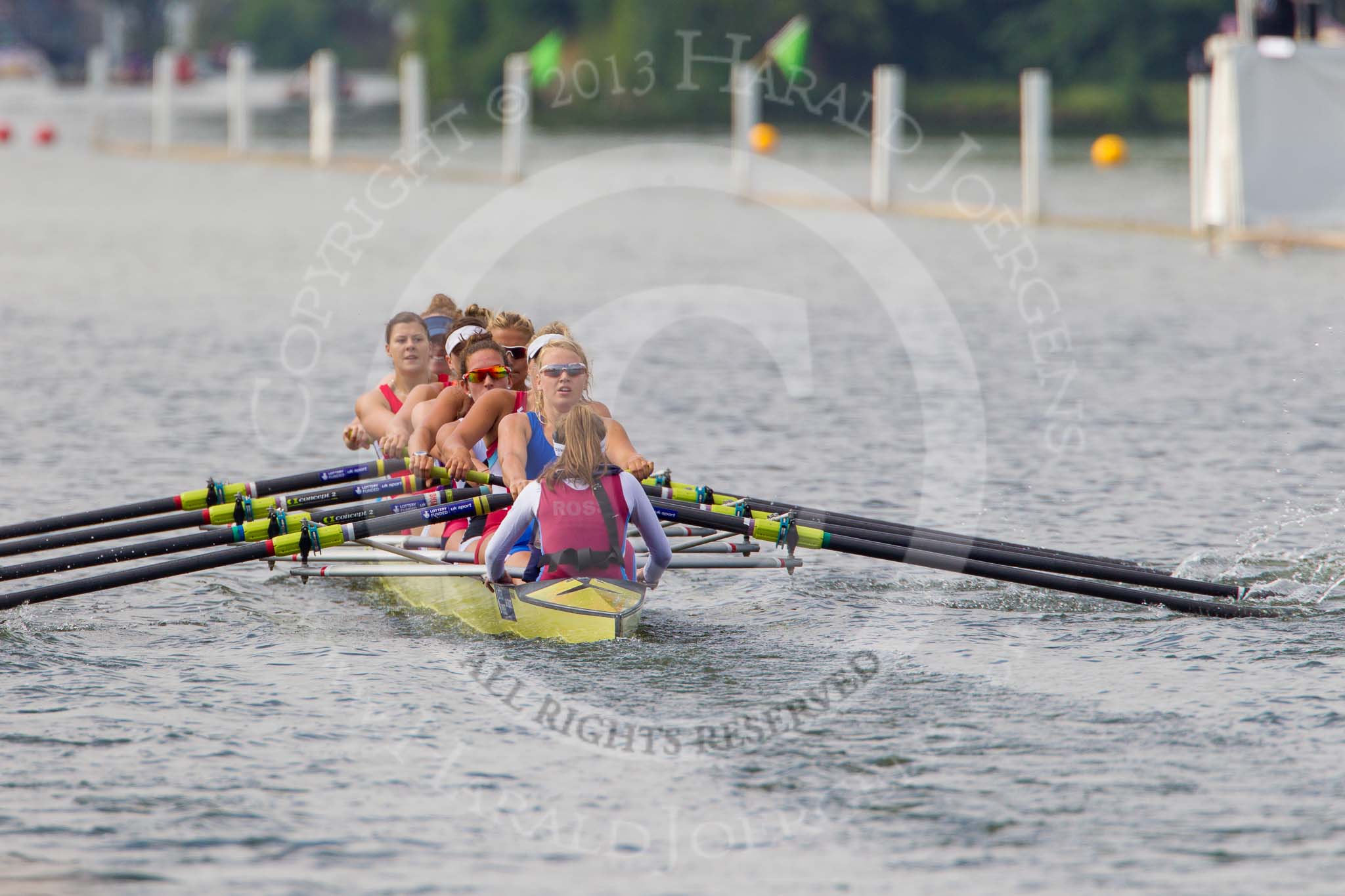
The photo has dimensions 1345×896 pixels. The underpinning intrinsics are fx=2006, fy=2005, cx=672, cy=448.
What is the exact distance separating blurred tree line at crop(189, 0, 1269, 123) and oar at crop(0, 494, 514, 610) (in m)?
53.6

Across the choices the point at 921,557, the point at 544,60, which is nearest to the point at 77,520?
the point at 921,557

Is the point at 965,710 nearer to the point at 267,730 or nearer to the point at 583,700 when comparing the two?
the point at 583,700

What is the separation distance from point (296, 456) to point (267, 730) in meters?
5.46

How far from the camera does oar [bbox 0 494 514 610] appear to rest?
26.2 ft

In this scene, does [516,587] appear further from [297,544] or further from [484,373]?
[484,373]

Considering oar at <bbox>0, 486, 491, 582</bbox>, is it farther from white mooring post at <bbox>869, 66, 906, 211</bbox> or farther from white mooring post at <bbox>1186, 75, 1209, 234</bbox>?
white mooring post at <bbox>869, 66, 906, 211</bbox>

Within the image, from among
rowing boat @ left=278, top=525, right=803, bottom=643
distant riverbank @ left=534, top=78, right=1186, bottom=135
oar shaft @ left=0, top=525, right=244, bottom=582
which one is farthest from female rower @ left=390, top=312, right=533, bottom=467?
distant riverbank @ left=534, top=78, right=1186, bottom=135

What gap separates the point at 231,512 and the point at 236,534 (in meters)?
0.64

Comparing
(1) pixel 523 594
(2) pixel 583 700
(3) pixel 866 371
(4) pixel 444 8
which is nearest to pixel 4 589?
(1) pixel 523 594

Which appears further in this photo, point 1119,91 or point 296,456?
point 1119,91

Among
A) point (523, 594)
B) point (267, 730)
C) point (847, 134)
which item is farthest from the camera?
point (847, 134)

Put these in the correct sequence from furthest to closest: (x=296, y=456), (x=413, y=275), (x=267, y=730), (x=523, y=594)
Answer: (x=413, y=275)
(x=296, y=456)
(x=523, y=594)
(x=267, y=730)

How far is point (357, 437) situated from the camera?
9930mm

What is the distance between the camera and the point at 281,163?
40.9m
